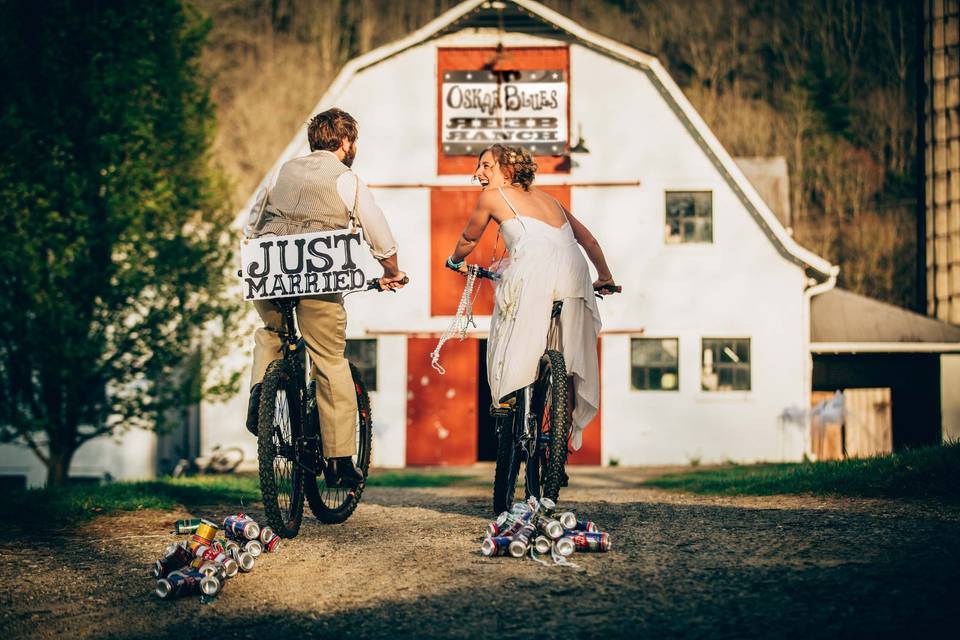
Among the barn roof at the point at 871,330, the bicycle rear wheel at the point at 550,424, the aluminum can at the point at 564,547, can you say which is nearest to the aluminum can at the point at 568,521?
the aluminum can at the point at 564,547

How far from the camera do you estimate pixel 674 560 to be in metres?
4.42

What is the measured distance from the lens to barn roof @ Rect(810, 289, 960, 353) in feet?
73.4

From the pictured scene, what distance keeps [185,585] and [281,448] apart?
1062mm

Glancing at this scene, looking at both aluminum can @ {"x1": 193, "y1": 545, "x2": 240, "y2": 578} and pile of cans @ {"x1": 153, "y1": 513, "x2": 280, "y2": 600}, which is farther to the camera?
aluminum can @ {"x1": 193, "y1": 545, "x2": 240, "y2": 578}

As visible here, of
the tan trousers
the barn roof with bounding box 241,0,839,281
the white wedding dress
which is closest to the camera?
the tan trousers

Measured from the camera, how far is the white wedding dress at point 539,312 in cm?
548

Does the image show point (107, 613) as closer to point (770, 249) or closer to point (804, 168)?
point (770, 249)

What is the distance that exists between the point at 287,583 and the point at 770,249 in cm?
1883

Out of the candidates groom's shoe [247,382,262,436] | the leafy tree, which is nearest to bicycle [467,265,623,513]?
groom's shoe [247,382,262,436]

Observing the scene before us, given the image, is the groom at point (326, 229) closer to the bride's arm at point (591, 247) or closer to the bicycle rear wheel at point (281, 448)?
the bicycle rear wheel at point (281, 448)

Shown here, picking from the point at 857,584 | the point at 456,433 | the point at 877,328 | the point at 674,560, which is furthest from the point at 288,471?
the point at 877,328

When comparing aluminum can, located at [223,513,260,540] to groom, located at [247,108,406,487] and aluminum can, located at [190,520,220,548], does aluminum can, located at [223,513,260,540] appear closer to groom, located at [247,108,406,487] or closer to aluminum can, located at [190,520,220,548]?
aluminum can, located at [190,520,220,548]

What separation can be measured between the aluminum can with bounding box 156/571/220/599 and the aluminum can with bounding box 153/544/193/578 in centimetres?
16

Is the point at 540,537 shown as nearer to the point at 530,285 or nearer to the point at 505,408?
the point at 505,408
